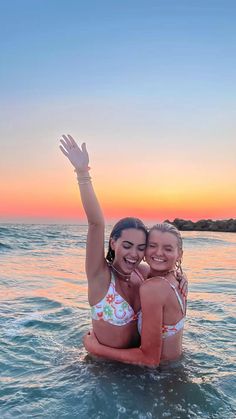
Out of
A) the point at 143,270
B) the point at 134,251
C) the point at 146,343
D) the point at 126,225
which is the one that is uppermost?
the point at 126,225

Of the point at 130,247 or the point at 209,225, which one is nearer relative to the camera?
the point at 130,247

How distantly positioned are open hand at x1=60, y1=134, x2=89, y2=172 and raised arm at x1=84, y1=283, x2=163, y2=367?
4.44 feet

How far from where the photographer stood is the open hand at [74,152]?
15.3 ft

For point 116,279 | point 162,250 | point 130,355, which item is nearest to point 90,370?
point 130,355

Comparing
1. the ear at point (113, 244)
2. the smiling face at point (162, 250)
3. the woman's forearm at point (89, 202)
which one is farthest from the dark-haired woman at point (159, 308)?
the woman's forearm at point (89, 202)

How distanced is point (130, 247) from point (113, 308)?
0.69 m

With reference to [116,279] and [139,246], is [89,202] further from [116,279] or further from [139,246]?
[116,279]

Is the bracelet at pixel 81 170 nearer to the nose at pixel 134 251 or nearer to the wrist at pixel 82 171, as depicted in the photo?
the wrist at pixel 82 171

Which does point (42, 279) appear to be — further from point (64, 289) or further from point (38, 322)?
point (38, 322)

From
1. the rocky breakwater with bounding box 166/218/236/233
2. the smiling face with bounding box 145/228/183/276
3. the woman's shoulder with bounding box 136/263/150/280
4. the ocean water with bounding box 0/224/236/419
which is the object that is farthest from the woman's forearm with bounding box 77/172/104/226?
the rocky breakwater with bounding box 166/218/236/233

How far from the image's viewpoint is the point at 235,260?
728 inches

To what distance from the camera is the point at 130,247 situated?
4926 mm

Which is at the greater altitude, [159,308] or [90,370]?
[159,308]

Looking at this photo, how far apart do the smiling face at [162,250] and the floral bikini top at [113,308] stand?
0.53m
